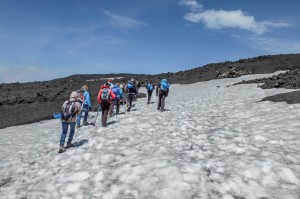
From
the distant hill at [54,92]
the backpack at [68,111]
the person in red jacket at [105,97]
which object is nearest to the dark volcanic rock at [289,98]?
the person in red jacket at [105,97]

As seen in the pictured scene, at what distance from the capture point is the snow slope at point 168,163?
7352 millimetres

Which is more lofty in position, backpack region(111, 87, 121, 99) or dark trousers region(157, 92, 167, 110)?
backpack region(111, 87, 121, 99)

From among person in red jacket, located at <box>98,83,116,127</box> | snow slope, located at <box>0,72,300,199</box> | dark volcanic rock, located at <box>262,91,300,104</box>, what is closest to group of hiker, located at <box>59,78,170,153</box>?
person in red jacket, located at <box>98,83,116,127</box>

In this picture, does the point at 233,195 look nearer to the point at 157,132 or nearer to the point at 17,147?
the point at 157,132

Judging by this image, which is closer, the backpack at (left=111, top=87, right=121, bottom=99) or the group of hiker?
the group of hiker

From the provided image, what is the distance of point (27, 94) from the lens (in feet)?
130

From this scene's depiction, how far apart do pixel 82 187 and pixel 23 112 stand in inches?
1087

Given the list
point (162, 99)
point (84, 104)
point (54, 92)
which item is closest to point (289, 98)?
point (162, 99)

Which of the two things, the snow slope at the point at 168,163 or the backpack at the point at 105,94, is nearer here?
the snow slope at the point at 168,163

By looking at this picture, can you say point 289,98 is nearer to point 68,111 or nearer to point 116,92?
point 116,92

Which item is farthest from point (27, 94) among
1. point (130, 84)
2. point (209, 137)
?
point (209, 137)

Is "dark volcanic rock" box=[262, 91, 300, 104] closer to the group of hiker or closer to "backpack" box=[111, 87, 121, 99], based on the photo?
the group of hiker

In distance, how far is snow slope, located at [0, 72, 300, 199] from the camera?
A: 24.1ft

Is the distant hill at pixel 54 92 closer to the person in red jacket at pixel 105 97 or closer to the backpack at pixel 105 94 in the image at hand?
the person in red jacket at pixel 105 97
